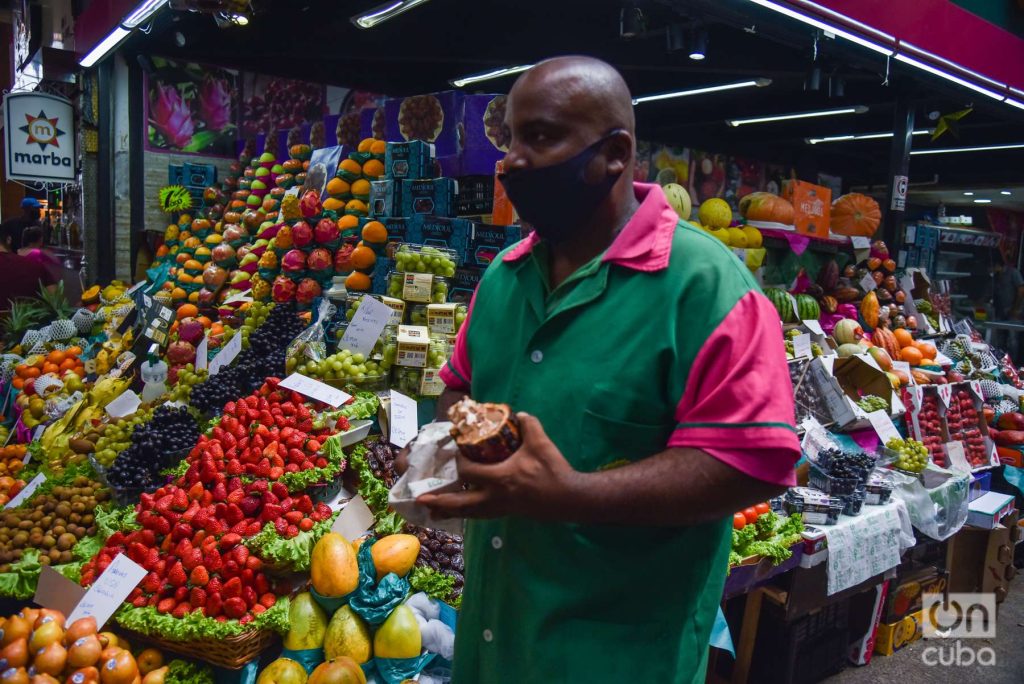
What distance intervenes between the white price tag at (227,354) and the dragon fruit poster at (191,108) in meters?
5.43

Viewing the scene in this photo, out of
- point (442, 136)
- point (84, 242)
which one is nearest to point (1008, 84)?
point (442, 136)

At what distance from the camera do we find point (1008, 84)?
635 cm

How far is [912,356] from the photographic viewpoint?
561cm

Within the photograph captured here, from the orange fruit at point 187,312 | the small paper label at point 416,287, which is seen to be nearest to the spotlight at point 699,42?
the small paper label at point 416,287

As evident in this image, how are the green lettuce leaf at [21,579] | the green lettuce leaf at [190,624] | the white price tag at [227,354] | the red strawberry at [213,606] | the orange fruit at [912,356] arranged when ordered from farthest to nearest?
the orange fruit at [912,356], the white price tag at [227,354], the green lettuce leaf at [21,579], the red strawberry at [213,606], the green lettuce leaf at [190,624]

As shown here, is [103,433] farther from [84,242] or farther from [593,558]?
[84,242]

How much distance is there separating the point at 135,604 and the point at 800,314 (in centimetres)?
508

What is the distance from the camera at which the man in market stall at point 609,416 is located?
1.08 metres

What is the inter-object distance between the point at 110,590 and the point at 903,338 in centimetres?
591

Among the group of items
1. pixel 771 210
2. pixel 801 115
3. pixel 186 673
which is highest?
pixel 801 115

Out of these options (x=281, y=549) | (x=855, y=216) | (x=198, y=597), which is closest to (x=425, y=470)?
(x=281, y=549)

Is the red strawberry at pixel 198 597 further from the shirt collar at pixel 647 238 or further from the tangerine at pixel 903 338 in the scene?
the tangerine at pixel 903 338

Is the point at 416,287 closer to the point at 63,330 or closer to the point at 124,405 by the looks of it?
the point at 124,405

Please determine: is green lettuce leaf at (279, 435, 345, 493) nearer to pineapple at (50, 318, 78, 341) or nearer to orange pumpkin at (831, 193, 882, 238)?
pineapple at (50, 318, 78, 341)
